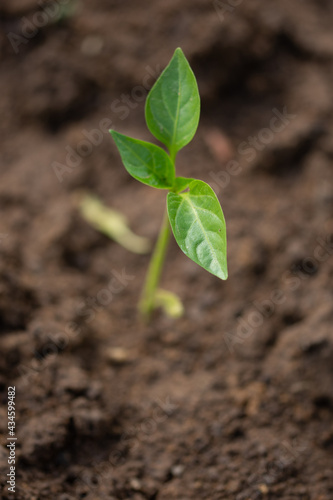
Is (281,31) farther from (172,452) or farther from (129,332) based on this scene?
(172,452)

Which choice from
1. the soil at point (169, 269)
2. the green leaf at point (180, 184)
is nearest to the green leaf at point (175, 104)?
the green leaf at point (180, 184)

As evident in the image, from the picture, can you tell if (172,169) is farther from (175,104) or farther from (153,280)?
(153,280)

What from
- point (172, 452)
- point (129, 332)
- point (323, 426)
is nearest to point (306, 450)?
point (323, 426)

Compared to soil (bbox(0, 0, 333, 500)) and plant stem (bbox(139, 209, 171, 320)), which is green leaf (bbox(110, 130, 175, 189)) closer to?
plant stem (bbox(139, 209, 171, 320))

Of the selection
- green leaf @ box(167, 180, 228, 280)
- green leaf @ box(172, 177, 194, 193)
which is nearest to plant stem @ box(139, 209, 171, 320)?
green leaf @ box(172, 177, 194, 193)

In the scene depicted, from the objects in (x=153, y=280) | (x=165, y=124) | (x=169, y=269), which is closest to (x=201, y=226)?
(x=165, y=124)

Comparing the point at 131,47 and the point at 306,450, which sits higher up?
the point at 131,47

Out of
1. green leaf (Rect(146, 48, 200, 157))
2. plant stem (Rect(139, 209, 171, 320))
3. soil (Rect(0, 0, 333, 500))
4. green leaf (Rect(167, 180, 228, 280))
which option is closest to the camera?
green leaf (Rect(167, 180, 228, 280))

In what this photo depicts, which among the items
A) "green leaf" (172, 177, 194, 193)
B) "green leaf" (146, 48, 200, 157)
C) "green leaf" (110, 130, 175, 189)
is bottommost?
"green leaf" (172, 177, 194, 193)
